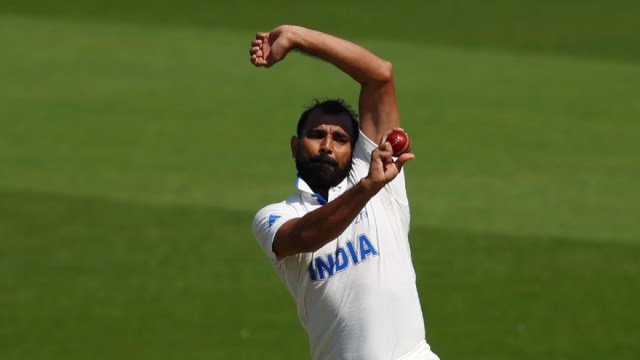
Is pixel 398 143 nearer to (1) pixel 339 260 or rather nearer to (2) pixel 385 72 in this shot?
(1) pixel 339 260

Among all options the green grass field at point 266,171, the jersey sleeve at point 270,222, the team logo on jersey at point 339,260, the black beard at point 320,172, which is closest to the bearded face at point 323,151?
the black beard at point 320,172

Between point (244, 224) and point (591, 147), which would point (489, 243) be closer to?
point (244, 224)

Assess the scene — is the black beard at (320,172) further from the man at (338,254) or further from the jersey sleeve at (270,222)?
the jersey sleeve at (270,222)

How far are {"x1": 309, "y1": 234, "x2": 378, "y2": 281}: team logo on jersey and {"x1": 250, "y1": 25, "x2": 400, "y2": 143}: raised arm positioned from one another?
0.63 metres

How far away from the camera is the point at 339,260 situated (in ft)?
20.4

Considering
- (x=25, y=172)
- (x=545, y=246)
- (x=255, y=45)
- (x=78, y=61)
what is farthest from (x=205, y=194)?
(x=255, y=45)

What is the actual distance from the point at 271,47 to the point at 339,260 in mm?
934

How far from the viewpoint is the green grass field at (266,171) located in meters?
10.9

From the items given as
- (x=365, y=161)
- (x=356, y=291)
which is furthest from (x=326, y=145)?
(x=356, y=291)

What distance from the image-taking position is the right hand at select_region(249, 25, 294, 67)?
6.18m

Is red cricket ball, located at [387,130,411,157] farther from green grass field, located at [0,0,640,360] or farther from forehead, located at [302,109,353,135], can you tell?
green grass field, located at [0,0,640,360]

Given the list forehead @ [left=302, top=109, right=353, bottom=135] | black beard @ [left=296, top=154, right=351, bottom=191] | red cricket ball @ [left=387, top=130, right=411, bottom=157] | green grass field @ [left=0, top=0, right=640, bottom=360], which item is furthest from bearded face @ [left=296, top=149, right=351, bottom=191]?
green grass field @ [left=0, top=0, right=640, bottom=360]

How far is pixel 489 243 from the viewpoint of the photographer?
42.2ft

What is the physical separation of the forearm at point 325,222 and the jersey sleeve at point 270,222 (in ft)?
0.50
